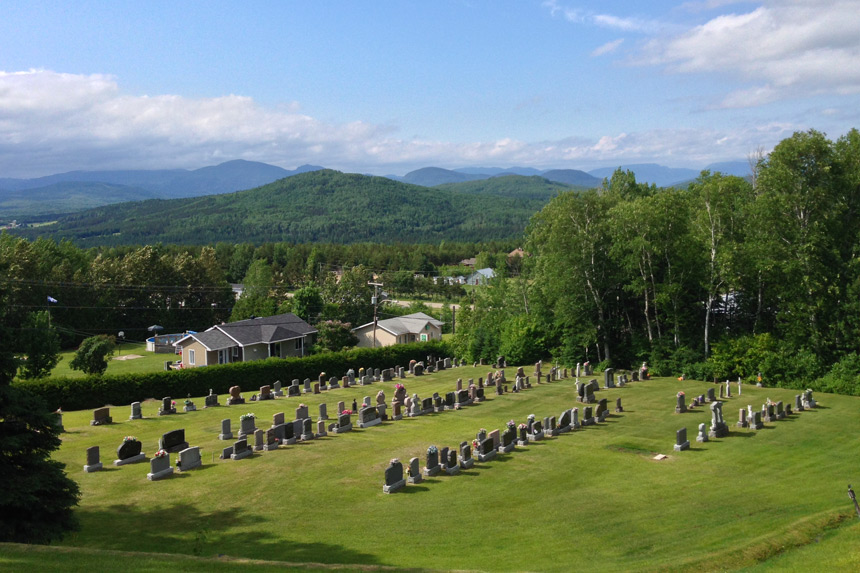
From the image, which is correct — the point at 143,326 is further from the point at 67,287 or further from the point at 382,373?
the point at 382,373

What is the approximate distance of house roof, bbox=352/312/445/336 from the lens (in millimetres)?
61966

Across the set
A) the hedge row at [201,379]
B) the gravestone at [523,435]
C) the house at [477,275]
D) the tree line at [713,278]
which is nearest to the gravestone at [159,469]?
the hedge row at [201,379]

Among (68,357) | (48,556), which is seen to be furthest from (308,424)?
(68,357)

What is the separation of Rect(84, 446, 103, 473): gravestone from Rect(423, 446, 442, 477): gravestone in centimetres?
1003

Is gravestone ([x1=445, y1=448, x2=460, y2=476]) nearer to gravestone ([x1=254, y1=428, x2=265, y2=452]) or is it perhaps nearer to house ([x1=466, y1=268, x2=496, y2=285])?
gravestone ([x1=254, y1=428, x2=265, y2=452])

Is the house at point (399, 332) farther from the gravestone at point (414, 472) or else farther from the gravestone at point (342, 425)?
the gravestone at point (414, 472)

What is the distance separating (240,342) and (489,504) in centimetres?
3666

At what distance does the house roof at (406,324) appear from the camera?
62.0 metres

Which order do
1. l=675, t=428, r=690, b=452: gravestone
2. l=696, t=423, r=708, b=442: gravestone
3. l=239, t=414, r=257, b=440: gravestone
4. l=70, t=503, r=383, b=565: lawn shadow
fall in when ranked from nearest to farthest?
1. l=70, t=503, r=383, b=565: lawn shadow
2. l=675, t=428, r=690, b=452: gravestone
3. l=696, t=423, r=708, b=442: gravestone
4. l=239, t=414, r=257, b=440: gravestone

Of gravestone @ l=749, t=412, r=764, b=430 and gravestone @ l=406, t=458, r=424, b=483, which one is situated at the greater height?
gravestone @ l=406, t=458, r=424, b=483

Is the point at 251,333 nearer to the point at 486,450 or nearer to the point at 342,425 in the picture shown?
the point at 342,425

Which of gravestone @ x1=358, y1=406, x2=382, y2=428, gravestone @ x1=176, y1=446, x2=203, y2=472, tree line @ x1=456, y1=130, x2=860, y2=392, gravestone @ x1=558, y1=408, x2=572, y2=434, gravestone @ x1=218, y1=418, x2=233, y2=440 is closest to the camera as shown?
gravestone @ x1=176, y1=446, x2=203, y2=472

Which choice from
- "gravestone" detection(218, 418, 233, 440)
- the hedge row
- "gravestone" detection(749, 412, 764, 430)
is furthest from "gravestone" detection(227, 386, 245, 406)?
"gravestone" detection(749, 412, 764, 430)

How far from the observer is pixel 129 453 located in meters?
20.7
